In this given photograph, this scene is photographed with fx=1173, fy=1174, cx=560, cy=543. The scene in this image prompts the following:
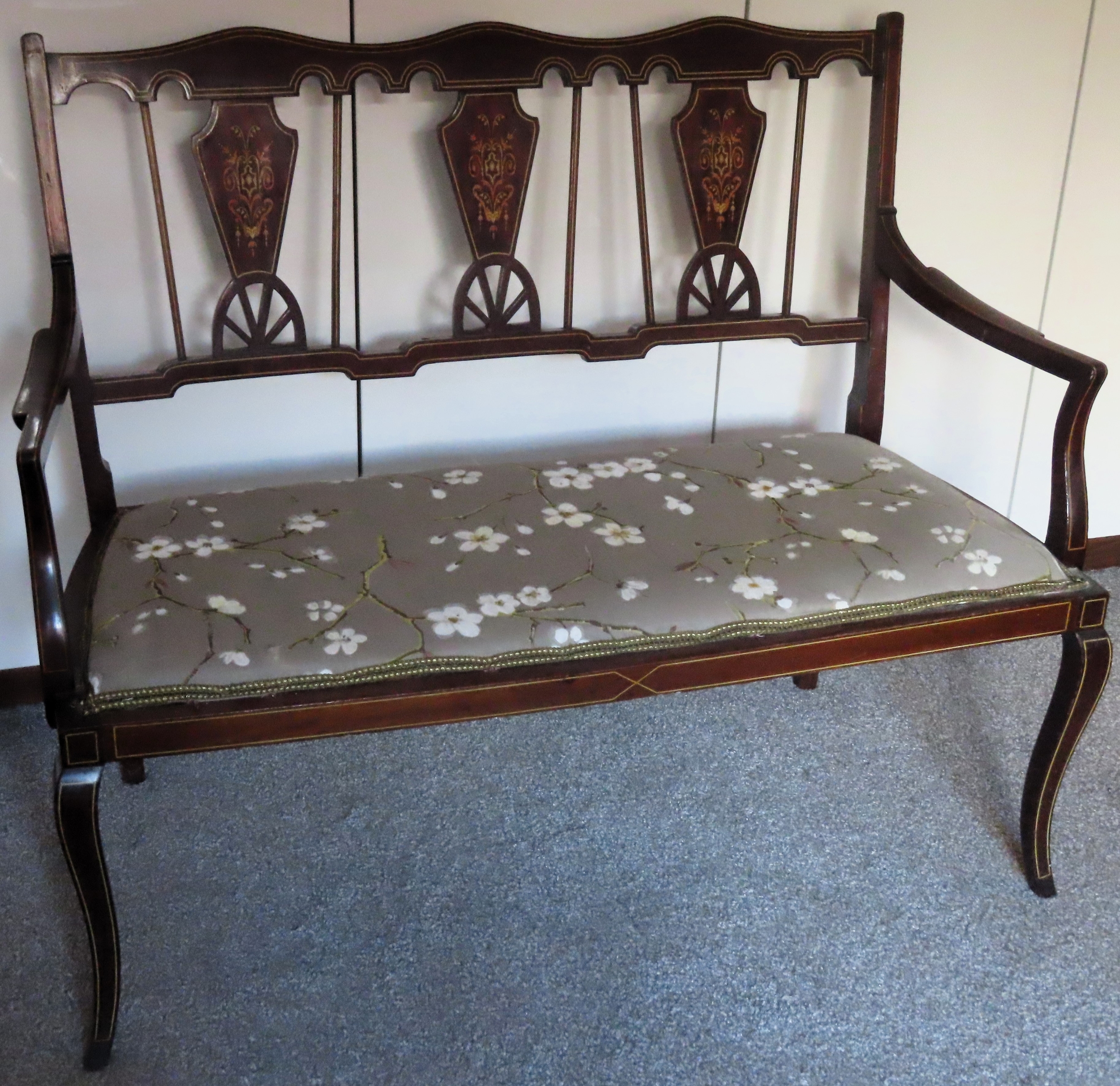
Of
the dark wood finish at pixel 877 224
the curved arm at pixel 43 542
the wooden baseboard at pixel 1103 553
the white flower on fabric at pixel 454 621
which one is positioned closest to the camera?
the curved arm at pixel 43 542

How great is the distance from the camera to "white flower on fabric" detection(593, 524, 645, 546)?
129 cm

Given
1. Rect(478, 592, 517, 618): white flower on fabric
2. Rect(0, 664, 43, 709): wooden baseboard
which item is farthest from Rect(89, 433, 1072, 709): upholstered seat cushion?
Rect(0, 664, 43, 709): wooden baseboard

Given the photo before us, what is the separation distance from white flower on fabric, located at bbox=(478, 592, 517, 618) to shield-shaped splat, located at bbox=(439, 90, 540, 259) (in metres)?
0.54

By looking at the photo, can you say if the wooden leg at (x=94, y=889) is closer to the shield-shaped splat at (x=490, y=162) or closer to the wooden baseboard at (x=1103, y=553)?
the shield-shaped splat at (x=490, y=162)

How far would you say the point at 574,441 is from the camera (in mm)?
1773

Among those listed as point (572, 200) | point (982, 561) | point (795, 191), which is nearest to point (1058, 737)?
point (982, 561)

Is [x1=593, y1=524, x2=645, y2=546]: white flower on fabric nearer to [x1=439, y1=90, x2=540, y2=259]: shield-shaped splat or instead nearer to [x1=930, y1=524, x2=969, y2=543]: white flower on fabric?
[x1=930, y1=524, x2=969, y2=543]: white flower on fabric

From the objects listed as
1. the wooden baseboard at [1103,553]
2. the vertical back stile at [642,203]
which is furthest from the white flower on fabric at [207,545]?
the wooden baseboard at [1103,553]

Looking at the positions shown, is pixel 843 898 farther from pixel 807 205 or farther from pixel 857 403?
pixel 807 205

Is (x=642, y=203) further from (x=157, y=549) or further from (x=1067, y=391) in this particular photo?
(x=157, y=549)

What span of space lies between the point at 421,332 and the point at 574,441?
0.29 m

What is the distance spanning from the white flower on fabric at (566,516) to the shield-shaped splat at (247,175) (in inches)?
19.0

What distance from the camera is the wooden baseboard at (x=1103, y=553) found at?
221 centimetres

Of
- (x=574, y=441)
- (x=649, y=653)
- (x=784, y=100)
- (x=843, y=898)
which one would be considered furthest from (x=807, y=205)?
(x=843, y=898)
